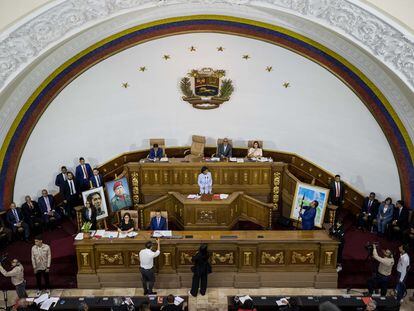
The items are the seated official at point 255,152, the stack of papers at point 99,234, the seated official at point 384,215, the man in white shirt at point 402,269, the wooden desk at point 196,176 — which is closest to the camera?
the man in white shirt at point 402,269

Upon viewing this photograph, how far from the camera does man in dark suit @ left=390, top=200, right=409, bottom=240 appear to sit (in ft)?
38.2

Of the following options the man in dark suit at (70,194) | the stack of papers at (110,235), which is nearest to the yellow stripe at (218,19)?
the man in dark suit at (70,194)

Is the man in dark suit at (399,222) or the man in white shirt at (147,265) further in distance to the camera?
the man in dark suit at (399,222)

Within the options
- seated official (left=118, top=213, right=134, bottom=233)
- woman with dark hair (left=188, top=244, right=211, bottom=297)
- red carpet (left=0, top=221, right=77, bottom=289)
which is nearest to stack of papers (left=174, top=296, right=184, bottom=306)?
woman with dark hair (left=188, top=244, right=211, bottom=297)

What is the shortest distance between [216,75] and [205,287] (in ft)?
20.4

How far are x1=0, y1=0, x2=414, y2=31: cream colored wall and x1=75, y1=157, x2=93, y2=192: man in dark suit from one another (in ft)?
18.4

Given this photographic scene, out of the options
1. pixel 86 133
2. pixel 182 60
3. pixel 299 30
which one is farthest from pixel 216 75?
pixel 86 133

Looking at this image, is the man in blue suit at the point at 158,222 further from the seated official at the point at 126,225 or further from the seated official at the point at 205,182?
the seated official at the point at 205,182

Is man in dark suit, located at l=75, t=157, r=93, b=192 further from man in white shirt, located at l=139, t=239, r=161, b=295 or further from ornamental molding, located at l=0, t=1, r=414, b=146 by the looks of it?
man in white shirt, located at l=139, t=239, r=161, b=295

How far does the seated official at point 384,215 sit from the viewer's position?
11781mm

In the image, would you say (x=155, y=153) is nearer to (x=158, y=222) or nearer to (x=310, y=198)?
(x=158, y=222)

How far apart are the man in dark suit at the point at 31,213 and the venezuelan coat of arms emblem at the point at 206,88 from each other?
5.09 m

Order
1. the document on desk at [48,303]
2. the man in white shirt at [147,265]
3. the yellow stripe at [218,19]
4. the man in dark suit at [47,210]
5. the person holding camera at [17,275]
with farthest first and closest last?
the man in dark suit at [47,210], the yellow stripe at [218,19], the man in white shirt at [147,265], the person holding camera at [17,275], the document on desk at [48,303]

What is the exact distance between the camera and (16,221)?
11.8m
